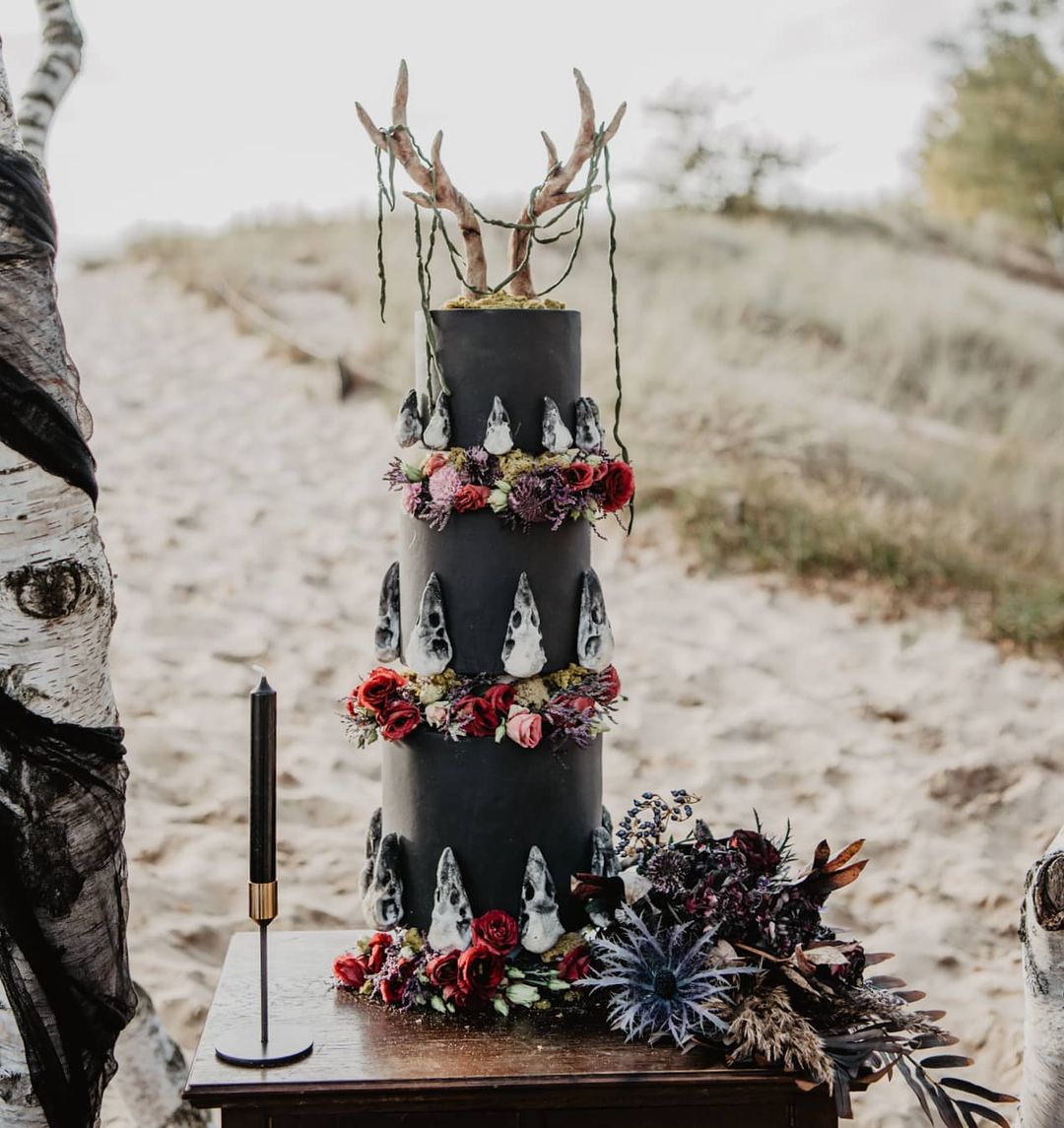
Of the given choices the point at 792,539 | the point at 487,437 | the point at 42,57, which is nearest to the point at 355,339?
the point at 792,539

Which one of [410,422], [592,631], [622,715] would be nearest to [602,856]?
[592,631]

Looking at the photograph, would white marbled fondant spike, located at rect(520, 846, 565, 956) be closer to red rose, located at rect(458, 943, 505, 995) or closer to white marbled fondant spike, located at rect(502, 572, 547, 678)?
red rose, located at rect(458, 943, 505, 995)

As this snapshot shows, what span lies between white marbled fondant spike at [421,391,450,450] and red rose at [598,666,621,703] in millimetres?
613

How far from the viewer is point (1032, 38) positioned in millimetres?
20391

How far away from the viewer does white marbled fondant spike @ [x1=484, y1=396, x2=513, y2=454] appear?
112 inches

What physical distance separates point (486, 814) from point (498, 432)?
32.0 inches

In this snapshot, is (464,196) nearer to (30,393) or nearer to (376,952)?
(30,393)

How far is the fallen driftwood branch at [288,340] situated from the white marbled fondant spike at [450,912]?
294 inches

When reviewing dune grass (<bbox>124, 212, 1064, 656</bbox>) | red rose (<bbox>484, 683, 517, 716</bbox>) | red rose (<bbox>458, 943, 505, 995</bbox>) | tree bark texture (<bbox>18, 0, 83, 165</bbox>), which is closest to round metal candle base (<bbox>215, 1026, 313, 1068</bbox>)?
red rose (<bbox>458, 943, 505, 995</bbox>)

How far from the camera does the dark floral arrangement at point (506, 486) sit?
9.29ft

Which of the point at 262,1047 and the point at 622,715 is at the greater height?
the point at 262,1047

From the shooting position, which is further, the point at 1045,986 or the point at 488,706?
the point at 488,706

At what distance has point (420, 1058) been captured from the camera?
2596 millimetres

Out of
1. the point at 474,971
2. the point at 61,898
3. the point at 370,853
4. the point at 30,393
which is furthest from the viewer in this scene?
the point at 370,853
